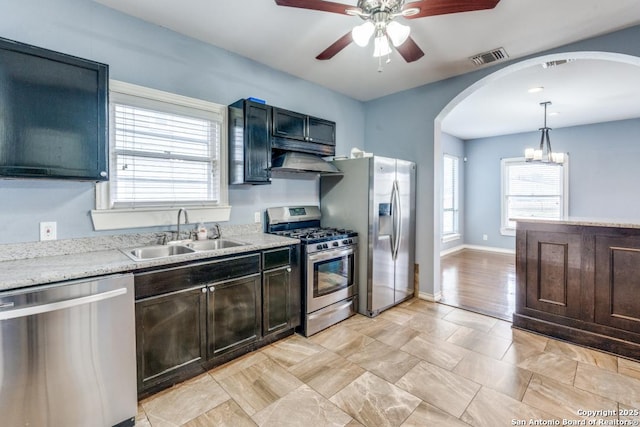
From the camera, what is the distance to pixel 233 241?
2.67 metres

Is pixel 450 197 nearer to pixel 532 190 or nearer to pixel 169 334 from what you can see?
pixel 532 190

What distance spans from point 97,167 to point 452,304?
3813 mm

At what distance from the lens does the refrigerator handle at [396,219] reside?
346 centimetres

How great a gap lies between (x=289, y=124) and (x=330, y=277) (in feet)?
5.42

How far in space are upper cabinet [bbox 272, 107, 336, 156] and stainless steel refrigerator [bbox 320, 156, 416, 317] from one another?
294 mm

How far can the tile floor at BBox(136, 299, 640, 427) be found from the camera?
1.79m

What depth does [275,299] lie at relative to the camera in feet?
8.61

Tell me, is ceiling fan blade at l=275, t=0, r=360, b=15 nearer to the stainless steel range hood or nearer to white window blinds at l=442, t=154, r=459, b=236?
the stainless steel range hood

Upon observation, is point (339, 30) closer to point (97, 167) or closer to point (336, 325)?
point (97, 167)

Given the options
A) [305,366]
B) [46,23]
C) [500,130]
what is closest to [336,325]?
[305,366]

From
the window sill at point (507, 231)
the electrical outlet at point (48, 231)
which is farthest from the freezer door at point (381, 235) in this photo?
the window sill at point (507, 231)

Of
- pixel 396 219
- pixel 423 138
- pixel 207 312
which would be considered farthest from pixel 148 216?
pixel 423 138

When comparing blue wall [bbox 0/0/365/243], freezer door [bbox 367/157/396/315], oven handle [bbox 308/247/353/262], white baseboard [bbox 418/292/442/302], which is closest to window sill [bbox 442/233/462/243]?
white baseboard [bbox 418/292/442/302]

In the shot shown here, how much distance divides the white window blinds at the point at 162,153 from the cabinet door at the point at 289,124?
1.84 feet
